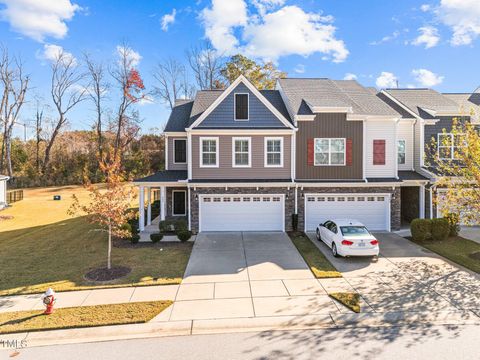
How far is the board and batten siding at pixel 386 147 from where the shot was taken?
18.2m

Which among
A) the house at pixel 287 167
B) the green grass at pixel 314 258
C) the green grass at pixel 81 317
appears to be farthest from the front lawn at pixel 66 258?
the green grass at pixel 314 258

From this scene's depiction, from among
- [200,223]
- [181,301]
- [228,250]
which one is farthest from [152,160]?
[181,301]

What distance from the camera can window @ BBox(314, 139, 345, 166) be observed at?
1775 cm

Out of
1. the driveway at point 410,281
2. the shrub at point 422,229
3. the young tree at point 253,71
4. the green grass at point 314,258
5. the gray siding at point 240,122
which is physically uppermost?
the young tree at point 253,71

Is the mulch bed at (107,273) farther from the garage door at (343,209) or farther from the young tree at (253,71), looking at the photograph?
the young tree at (253,71)

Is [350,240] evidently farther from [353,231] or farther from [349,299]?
[349,299]

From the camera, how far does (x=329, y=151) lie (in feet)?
58.3

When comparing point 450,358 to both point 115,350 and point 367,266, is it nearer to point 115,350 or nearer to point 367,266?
point 367,266

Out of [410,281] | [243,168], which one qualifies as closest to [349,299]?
[410,281]

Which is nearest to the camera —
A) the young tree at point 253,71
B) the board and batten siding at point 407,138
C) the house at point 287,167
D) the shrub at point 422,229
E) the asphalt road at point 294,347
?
the asphalt road at point 294,347

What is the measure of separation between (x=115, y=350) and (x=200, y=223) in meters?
10.8

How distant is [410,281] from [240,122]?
1194 cm

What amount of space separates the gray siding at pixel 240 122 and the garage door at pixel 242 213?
14.3 feet

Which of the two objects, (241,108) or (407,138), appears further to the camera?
(407,138)
